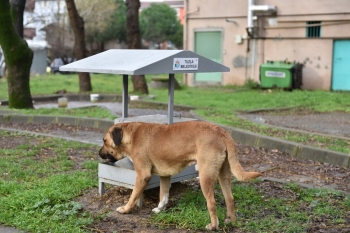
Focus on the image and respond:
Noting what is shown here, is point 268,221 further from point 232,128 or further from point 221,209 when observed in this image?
point 232,128

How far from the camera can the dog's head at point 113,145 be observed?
17.4 feet

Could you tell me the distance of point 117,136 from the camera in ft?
17.4

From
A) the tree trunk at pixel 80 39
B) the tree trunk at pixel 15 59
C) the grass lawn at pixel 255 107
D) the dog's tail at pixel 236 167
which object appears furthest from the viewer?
the tree trunk at pixel 80 39

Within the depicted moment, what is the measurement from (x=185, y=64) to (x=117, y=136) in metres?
1.12

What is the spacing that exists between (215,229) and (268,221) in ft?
1.93

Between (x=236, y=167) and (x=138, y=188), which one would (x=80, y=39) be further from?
(x=236, y=167)

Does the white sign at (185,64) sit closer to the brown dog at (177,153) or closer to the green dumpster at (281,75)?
the brown dog at (177,153)

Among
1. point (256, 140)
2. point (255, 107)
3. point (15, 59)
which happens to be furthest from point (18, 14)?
point (256, 140)

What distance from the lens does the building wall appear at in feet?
67.9

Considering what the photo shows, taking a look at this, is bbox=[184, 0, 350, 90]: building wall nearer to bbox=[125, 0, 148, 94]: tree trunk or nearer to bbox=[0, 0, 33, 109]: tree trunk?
bbox=[125, 0, 148, 94]: tree trunk

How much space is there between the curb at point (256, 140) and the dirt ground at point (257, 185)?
12cm

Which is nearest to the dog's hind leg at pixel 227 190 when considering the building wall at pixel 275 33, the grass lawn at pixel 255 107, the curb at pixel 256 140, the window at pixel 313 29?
the curb at pixel 256 140

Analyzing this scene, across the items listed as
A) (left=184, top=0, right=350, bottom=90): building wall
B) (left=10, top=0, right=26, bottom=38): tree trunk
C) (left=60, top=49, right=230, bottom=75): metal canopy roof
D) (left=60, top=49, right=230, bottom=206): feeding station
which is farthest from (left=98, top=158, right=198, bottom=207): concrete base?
(left=184, top=0, right=350, bottom=90): building wall

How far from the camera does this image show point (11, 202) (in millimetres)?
5543
